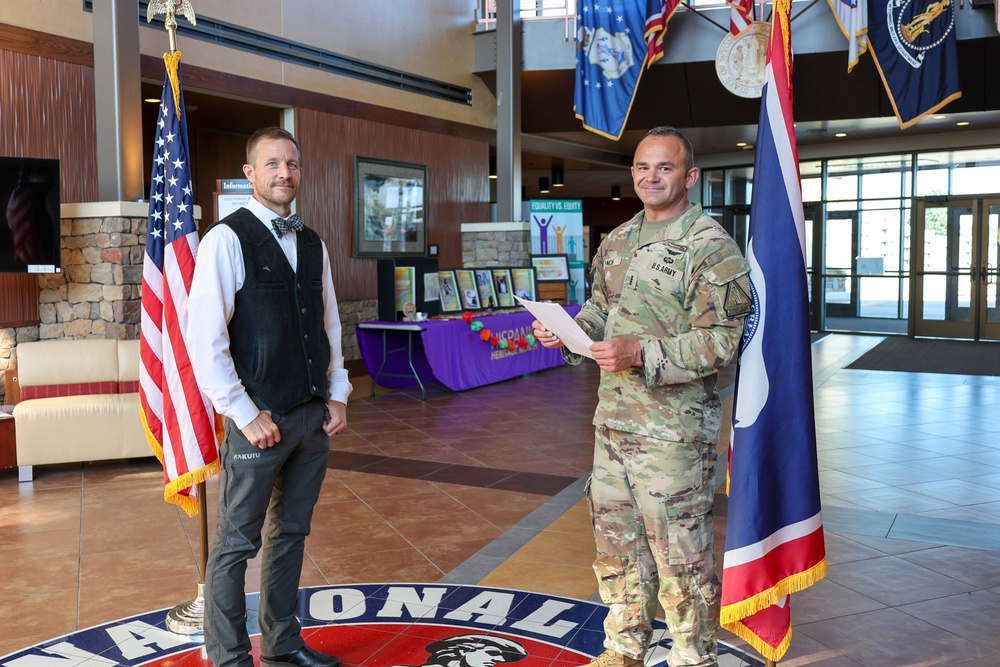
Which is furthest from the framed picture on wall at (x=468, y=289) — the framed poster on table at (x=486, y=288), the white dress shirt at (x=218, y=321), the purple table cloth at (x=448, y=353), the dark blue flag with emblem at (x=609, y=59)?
the white dress shirt at (x=218, y=321)

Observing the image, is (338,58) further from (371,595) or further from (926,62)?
(371,595)

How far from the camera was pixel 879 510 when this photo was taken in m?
4.80

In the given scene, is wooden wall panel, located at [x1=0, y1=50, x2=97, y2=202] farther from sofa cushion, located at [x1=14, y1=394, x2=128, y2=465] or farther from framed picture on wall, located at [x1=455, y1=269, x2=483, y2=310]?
framed picture on wall, located at [x1=455, y1=269, x2=483, y2=310]

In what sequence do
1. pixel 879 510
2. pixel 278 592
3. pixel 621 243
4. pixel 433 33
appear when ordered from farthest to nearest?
pixel 433 33 < pixel 879 510 < pixel 278 592 < pixel 621 243

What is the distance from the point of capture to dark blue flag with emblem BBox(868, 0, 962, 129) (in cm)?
950

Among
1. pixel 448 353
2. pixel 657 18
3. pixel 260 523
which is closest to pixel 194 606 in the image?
pixel 260 523

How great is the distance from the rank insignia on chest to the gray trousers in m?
1.32

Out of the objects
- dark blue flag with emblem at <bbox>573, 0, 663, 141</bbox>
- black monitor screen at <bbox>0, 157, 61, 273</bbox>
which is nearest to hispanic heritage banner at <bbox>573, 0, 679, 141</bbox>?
dark blue flag with emblem at <bbox>573, 0, 663, 141</bbox>

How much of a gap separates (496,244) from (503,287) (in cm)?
142

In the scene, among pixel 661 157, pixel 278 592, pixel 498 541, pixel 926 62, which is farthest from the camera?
pixel 926 62

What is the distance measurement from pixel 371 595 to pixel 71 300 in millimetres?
4798

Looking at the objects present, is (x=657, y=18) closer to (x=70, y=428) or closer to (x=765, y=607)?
(x=70, y=428)

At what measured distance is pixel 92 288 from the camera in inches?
A: 275

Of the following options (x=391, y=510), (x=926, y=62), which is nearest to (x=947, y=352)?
(x=926, y=62)
